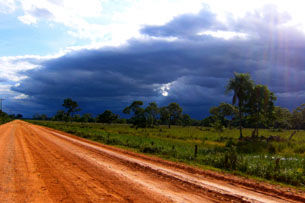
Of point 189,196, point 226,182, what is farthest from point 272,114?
point 189,196

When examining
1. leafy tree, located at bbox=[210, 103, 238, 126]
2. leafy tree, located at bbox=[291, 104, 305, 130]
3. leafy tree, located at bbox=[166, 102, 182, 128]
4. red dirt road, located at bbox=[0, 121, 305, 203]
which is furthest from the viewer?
leafy tree, located at bbox=[166, 102, 182, 128]

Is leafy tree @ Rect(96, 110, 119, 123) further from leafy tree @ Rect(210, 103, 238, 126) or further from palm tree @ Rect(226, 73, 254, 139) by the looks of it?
palm tree @ Rect(226, 73, 254, 139)

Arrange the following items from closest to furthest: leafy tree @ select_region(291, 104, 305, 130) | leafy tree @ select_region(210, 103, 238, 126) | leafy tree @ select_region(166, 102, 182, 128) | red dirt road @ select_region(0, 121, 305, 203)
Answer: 1. red dirt road @ select_region(0, 121, 305, 203)
2. leafy tree @ select_region(291, 104, 305, 130)
3. leafy tree @ select_region(210, 103, 238, 126)
4. leafy tree @ select_region(166, 102, 182, 128)

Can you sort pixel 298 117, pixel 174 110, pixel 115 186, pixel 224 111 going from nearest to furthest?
pixel 115 186 → pixel 298 117 → pixel 224 111 → pixel 174 110

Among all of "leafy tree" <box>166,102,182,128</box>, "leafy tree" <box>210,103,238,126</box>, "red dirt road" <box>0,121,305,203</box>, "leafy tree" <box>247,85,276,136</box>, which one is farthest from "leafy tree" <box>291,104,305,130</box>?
"leafy tree" <box>166,102,182,128</box>

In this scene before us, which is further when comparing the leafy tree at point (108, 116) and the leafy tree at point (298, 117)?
the leafy tree at point (108, 116)

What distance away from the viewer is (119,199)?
25.3 feet

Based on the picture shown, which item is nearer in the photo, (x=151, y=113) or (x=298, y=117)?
(x=298, y=117)

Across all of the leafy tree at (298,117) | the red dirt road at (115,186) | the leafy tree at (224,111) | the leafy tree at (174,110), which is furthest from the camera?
the leafy tree at (174,110)

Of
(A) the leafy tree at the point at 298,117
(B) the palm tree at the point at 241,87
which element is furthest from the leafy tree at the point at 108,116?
(A) the leafy tree at the point at 298,117

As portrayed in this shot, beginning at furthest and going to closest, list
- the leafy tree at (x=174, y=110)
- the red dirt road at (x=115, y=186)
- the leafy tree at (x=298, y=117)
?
the leafy tree at (x=174, y=110)
the leafy tree at (x=298, y=117)
the red dirt road at (x=115, y=186)

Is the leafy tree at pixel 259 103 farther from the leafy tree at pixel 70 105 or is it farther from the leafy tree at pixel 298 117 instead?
the leafy tree at pixel 70 105

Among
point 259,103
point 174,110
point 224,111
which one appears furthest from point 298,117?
point 174,110

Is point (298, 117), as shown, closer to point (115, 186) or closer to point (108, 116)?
point (115, 186)
